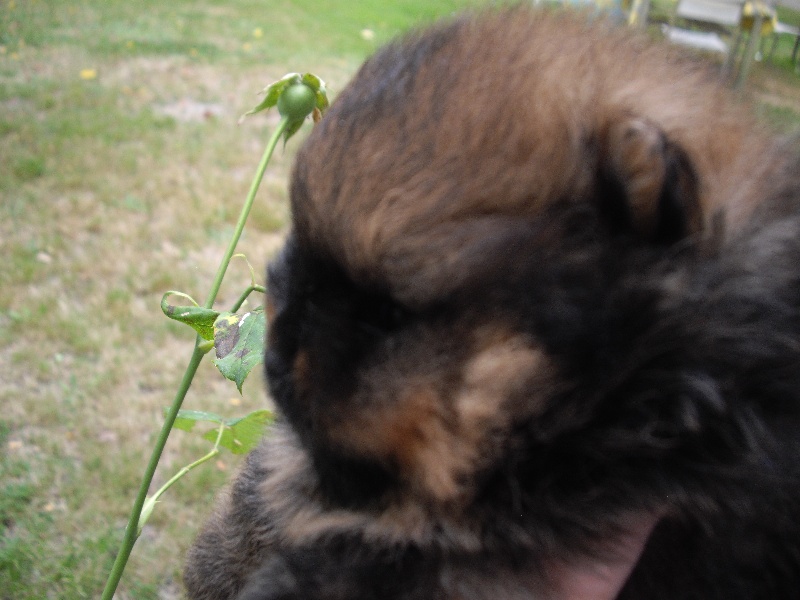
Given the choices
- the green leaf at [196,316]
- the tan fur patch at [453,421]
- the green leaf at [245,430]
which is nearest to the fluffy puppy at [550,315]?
the tan fur patch at [453,421]

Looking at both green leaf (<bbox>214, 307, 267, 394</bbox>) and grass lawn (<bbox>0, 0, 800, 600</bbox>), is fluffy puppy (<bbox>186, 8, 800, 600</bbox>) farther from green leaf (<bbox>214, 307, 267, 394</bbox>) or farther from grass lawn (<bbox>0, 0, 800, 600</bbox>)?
grass lawn (<bbox>0, 0, 800, 600</bbox>)

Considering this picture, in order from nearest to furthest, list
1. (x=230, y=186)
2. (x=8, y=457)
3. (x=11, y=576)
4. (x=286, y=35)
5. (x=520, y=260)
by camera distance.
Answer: (x=520, y=260)
(x=11, y=576)
(x=8, y=457)
(x=230, y=186)
(x=286, y=35)

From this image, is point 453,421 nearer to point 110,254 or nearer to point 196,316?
point 196,316

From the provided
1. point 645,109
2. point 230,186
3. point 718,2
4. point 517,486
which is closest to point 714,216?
point 645,109

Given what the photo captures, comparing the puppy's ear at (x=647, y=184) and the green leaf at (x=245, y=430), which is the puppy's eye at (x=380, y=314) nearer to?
A: the puppy's ear at (x=647, y=184)

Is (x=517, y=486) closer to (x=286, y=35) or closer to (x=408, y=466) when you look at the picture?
(x=408, y=466)

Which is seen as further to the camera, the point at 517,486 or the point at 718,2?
the point at 718,2
